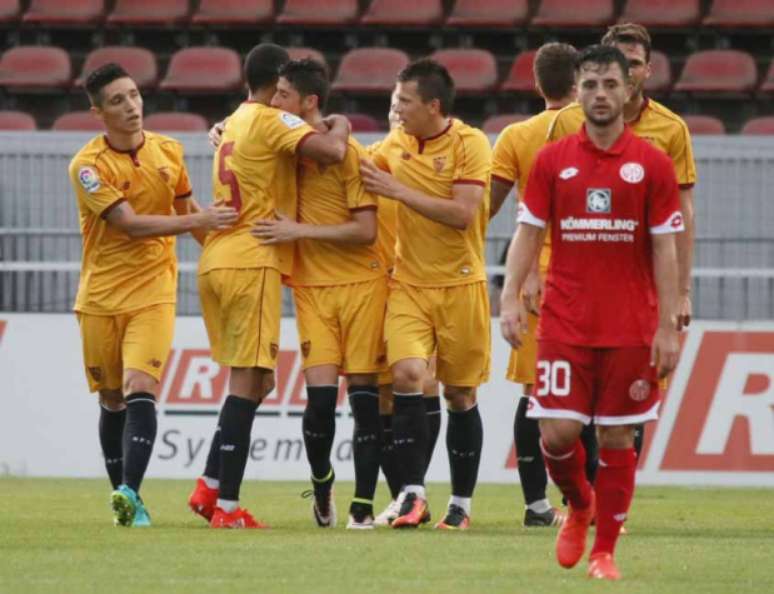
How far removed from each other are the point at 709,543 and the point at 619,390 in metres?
1.71

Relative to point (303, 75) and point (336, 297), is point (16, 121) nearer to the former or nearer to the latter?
point (303, 75)

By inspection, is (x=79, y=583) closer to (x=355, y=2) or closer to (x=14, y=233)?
(x=14, y=233)

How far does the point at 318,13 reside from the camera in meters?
19.7

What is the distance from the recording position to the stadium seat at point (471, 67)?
61.8 ft

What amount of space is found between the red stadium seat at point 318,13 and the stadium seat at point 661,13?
266 centimetres

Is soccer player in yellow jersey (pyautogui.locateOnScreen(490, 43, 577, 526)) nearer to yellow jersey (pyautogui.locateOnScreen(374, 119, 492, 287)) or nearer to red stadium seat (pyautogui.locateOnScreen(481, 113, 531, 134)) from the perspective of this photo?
yellow jersey (pyautogui.locateOnScreen(374, 119, 492, 287))

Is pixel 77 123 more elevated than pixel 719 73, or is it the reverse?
pixel 719 73

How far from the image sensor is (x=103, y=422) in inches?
392

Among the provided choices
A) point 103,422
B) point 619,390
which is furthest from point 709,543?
point 103,422

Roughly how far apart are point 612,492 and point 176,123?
1176 centimetres

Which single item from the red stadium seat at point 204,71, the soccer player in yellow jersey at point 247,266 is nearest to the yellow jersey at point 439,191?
the soccer player in yellow jersey at point 247,266

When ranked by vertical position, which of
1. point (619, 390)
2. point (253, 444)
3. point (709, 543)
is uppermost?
point (619, 390)

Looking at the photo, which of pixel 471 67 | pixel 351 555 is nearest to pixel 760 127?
pixel 471 67

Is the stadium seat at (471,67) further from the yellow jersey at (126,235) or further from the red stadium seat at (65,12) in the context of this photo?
the yellow jersey at (126,235)
